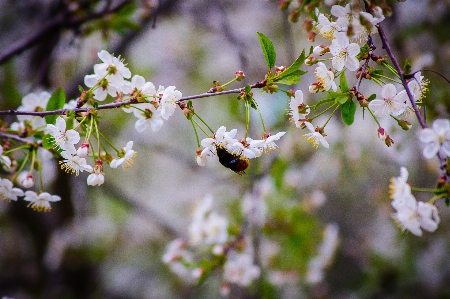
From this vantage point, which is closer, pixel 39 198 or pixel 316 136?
pixel 316 136

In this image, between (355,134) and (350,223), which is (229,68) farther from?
(350,223)

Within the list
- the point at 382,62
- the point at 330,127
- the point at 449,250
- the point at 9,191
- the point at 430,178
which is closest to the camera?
the point at 382,62

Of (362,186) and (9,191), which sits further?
(362,186)

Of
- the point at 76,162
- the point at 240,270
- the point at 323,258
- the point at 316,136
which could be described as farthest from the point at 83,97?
the point at 323,258

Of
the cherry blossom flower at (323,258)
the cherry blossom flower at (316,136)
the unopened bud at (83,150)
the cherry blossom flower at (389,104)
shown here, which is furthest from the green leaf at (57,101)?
the cherry blossom flower at (323,258)

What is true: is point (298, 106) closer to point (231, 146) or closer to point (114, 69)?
point (231, 146)

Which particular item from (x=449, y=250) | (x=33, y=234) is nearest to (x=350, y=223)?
(x=449, y=250)
